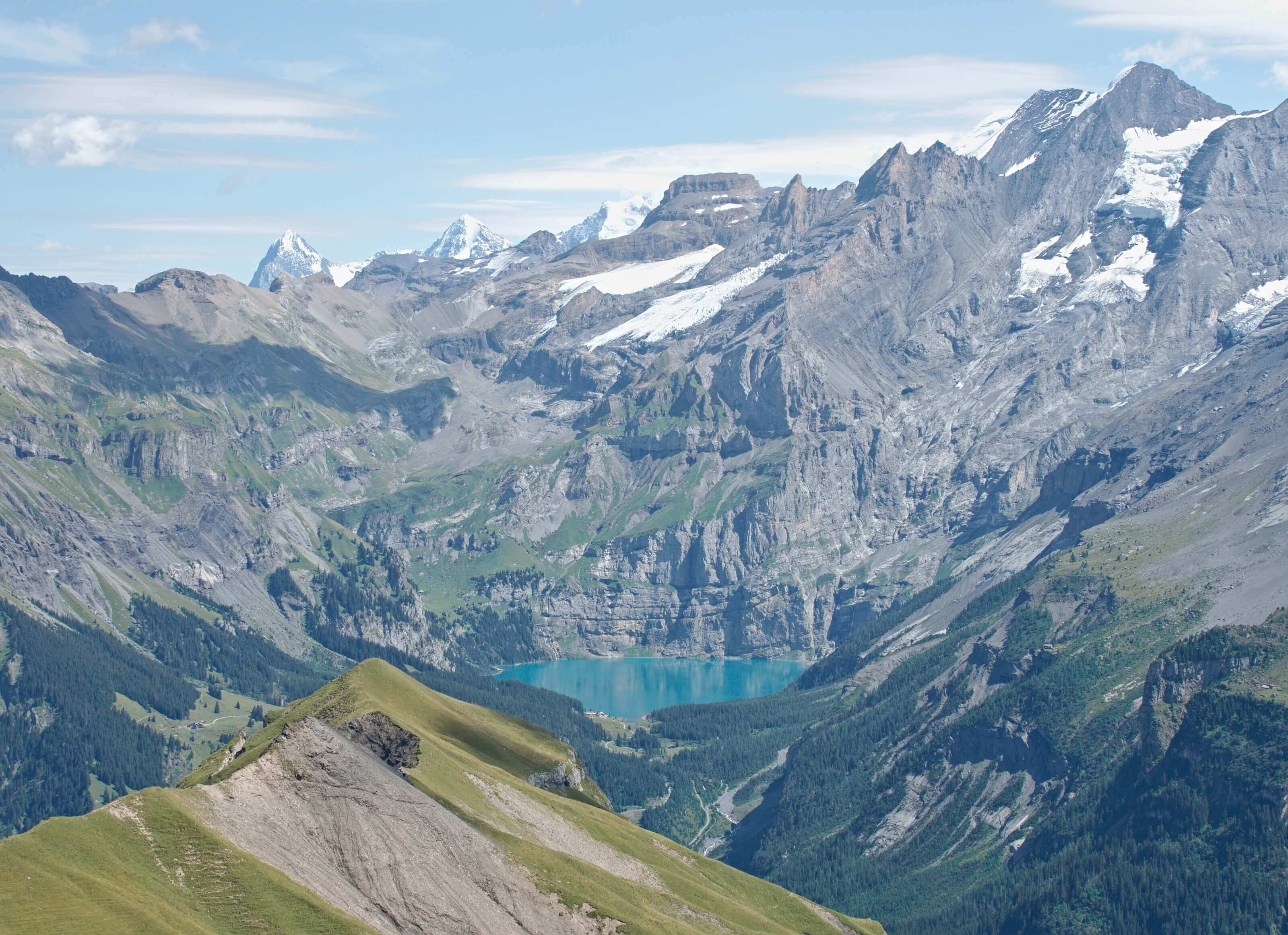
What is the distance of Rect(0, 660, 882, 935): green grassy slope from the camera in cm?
9494

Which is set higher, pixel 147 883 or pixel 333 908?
pixel 147 883

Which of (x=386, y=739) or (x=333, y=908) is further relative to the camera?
(x=386, y=739)

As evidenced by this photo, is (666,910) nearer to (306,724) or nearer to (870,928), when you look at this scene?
(306,724)

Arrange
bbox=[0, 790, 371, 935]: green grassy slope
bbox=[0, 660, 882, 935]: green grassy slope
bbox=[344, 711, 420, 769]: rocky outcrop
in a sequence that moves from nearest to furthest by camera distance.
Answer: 1. bbox=[0, 790, 371, 935]: green grassy slope
2. bbox=[0, 660, 882, 935]: green grassy slope
3. bbox=[344, 711, 420, 769]: rocky outcrop

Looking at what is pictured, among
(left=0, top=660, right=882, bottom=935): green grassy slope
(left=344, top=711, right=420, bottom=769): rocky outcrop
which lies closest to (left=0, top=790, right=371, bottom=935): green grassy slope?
(left=0, top=660, right=882, bottom=935): green grassy slope

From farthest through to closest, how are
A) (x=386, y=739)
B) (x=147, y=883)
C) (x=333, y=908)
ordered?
1. (x=386, y=739)
2. (x=333, y=908)
3. (x=147, y=883)

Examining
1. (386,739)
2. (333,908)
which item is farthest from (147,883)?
(386,739)

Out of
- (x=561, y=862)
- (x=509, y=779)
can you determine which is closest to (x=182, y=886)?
(x=561, y=862)

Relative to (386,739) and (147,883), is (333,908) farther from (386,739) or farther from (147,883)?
(386,739)

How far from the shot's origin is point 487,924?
115 metres

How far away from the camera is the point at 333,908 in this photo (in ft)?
338

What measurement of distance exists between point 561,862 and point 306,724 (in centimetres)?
2525

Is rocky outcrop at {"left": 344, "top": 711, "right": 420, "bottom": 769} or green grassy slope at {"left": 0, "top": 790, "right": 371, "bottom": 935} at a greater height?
green grassy slope at {"left": 0, "top": 790, "right": 371, "bottom": 935}

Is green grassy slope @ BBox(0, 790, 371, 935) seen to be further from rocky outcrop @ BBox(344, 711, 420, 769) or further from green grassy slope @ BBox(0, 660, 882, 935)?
rocky outcrop @ BBox(344, 711, 420, 769)
